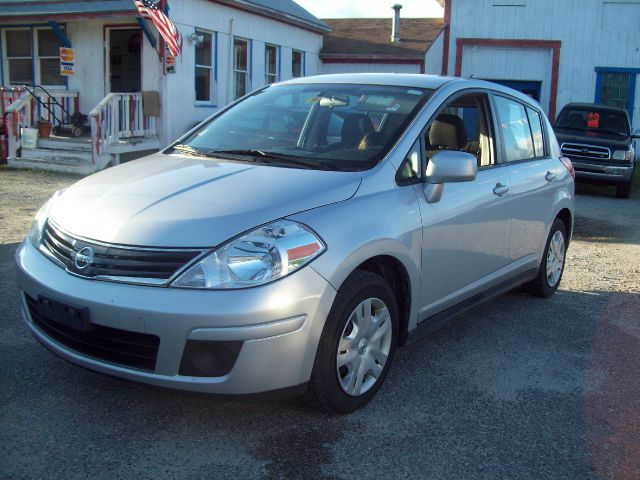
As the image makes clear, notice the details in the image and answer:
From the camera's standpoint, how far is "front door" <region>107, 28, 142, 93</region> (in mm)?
15641

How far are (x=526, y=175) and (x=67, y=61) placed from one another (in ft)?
41.2

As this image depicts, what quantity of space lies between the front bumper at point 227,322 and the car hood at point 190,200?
9.7 inches

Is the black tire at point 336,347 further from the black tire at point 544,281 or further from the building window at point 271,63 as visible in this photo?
the building window at point 271,63

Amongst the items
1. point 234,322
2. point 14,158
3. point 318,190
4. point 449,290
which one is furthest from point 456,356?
point 14,158

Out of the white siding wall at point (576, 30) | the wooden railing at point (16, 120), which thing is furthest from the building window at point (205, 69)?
the white siding wall at point (576, 30)

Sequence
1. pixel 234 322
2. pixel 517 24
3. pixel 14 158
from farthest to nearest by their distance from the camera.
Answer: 1. pixel 517 24
2. pixel 14 158
3. pixel 234 322

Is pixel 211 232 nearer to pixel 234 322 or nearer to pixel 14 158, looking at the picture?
pixel 234 322

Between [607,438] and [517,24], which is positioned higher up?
[517,24]

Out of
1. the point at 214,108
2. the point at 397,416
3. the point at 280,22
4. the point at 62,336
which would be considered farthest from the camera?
the point at 280,22

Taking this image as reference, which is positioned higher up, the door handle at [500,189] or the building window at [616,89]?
the building window at [616,89]

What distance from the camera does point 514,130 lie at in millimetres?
5402

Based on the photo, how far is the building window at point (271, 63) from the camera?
19.0 m

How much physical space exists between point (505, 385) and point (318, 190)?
163 centimetres

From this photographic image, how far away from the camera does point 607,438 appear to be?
3.53m
